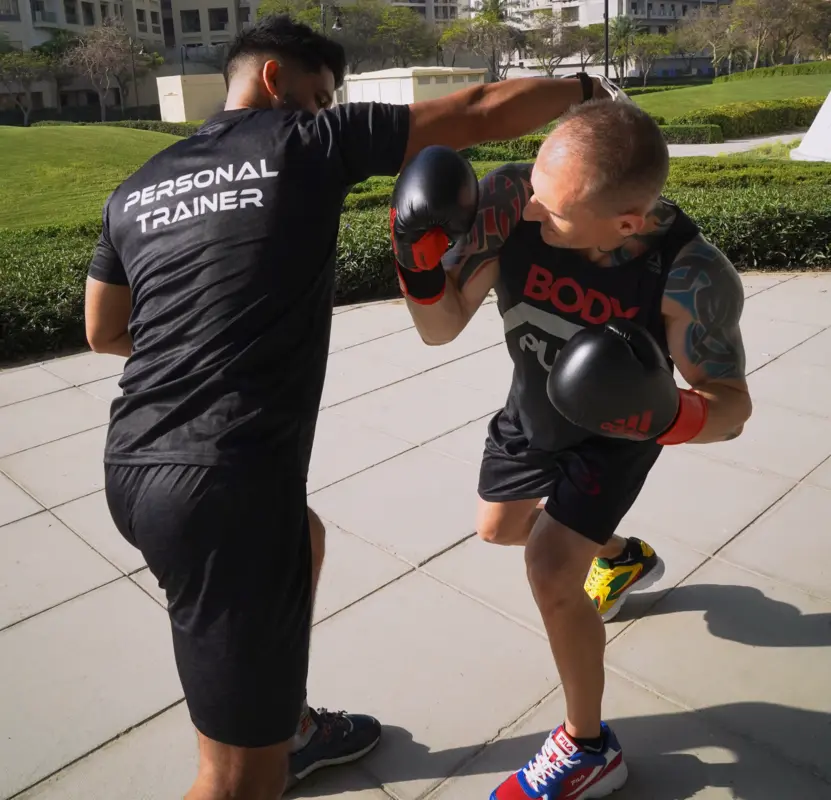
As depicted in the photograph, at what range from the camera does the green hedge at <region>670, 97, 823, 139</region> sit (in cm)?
2430

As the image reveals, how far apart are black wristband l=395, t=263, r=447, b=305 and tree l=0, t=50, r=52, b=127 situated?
52.5m

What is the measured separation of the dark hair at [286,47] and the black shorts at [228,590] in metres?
1.10

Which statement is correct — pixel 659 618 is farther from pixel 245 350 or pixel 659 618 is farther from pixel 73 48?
pixel 73 48

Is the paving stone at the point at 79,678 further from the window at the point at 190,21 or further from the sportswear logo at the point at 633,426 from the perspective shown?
the window at the point at 190,21

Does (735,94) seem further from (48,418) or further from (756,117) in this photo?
(48,418)

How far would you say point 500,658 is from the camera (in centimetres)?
279

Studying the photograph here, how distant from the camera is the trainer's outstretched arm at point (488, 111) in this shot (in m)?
2.06

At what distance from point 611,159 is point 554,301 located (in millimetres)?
465

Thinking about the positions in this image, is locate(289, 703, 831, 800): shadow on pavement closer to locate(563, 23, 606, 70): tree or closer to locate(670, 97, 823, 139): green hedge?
locate(670, 97, 823, 139): green hedge

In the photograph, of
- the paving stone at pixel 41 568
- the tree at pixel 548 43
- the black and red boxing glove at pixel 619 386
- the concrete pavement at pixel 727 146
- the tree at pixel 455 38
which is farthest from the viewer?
the tree at pixel 548 43

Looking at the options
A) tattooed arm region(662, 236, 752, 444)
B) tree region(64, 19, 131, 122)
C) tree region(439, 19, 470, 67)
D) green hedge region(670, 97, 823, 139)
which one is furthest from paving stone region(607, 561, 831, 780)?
tree region(439, 19, 470, 67)

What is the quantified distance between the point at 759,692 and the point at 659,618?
441mm

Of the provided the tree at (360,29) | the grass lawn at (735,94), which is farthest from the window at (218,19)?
the grass lawn at (735,94)

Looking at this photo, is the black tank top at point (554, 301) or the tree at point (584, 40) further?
the tree at point (584, 40)
